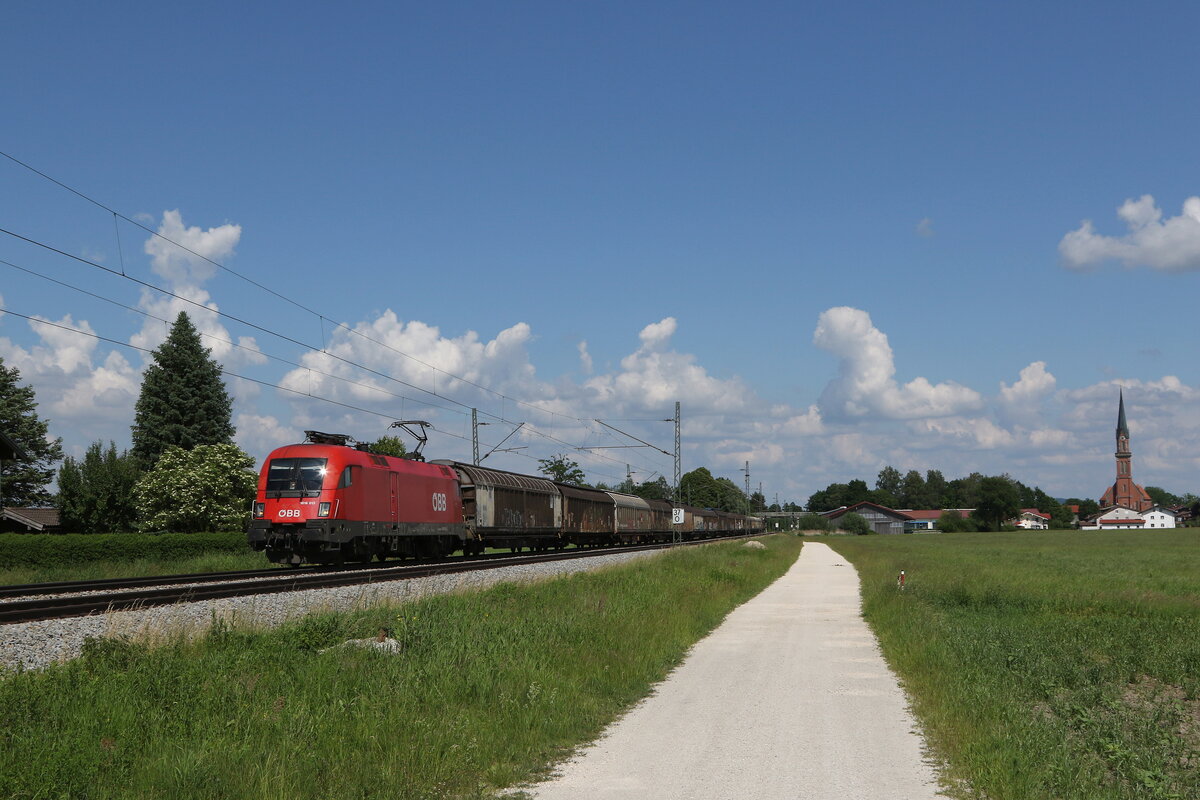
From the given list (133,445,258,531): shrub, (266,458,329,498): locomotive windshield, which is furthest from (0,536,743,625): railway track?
(133,445,258,531): shrub

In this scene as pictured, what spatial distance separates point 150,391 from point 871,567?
55.0 meters

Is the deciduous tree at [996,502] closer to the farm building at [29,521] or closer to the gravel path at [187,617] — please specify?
the farm building at [29,521]

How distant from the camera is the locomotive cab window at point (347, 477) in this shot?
29.2m

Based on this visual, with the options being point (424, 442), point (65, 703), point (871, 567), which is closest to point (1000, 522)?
point (871, 567)

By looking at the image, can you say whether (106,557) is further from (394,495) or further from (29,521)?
(29,521)

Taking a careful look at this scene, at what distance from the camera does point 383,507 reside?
3194cm

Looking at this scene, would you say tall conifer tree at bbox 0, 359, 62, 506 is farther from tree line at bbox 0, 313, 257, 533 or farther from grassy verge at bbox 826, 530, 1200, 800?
grassy verge at bbox 826, 530, 1200, 800

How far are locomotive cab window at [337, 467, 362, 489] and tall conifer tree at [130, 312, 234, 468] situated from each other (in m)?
48.7

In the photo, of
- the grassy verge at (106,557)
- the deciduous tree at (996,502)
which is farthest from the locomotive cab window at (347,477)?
the deciduous tree at (996,502)

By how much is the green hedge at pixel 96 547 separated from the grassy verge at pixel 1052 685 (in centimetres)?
2574

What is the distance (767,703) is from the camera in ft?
41.1

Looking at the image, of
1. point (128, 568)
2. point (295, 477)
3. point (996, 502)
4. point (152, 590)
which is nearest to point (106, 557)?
point (128, 568)

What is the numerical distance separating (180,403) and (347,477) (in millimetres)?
51656

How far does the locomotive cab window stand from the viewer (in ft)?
95.9
